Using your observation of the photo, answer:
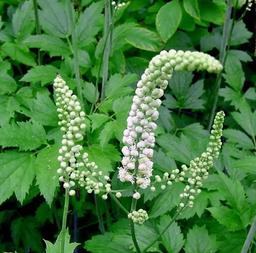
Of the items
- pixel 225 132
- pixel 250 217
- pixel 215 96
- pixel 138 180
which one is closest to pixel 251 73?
pixel 215 96

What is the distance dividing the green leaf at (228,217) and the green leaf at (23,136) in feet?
2.71

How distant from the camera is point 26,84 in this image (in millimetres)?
3238

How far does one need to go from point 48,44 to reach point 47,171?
87cm

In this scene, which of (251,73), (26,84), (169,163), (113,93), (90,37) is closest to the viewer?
(169,163)

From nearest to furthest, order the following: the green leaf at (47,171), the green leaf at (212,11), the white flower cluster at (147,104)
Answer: the white flower cluster at (147,104), the green leaf at (47,171), the green leaf at (212,11)

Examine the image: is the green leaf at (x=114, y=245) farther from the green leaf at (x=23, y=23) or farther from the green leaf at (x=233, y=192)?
the green leaf at (x=23, y=23)

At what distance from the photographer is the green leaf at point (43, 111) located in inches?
99.3

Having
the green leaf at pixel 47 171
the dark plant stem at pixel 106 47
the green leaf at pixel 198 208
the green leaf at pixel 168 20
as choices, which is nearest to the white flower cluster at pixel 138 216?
the green leaf at pixel 47 171

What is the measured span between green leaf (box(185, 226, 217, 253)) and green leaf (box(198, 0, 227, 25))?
5.30 feet

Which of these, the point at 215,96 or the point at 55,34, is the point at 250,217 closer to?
the point at 215,96

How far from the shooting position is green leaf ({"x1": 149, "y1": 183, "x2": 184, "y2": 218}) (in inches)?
94.6

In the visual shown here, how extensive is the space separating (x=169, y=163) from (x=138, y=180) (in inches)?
32.8

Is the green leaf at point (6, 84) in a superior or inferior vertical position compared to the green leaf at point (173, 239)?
superior

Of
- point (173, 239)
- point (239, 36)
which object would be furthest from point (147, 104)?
point (239, 36)
